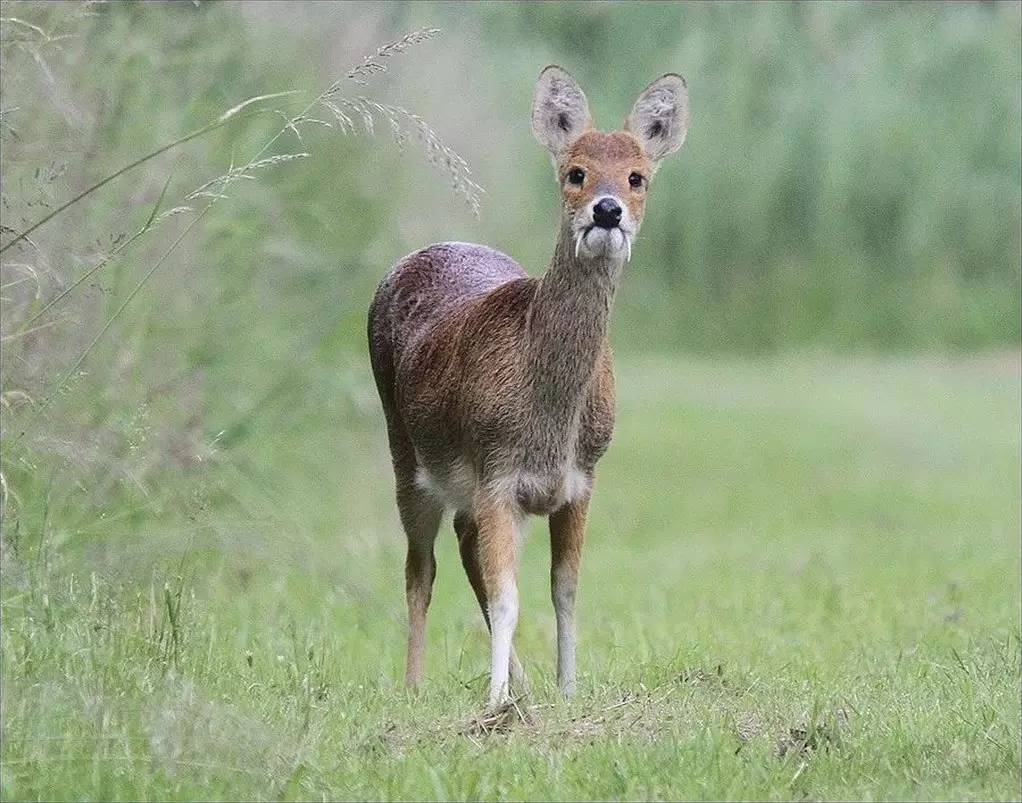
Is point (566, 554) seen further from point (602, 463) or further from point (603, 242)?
point (602, 463)

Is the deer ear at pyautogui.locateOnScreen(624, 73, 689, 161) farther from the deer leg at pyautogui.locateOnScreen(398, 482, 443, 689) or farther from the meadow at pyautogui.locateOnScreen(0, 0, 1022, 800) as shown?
the deer leg at pyautogui.locateOnScreen(398, 482, 443, 689)

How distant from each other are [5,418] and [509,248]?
9.34 m

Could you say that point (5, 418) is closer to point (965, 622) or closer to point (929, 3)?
Result: point (965, 622)

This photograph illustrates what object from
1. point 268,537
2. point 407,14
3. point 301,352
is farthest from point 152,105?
point 407,14

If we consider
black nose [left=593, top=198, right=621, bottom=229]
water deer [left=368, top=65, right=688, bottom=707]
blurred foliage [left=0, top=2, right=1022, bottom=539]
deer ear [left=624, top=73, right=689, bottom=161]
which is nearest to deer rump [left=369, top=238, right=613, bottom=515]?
water deer [left=368, top=65, right=688, bottom=707]

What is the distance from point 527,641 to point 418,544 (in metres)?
1.58

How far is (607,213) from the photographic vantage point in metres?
6.28

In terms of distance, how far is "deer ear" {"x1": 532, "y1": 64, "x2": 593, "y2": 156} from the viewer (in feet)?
22.1

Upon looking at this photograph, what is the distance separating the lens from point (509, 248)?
15.5 m

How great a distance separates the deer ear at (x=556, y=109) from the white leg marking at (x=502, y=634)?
4.56ft

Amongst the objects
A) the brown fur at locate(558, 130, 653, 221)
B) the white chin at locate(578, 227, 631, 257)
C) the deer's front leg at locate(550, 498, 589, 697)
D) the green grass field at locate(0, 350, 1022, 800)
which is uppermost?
the brown fur at locate(558, 130, 653, 221)

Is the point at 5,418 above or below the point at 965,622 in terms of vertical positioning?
above

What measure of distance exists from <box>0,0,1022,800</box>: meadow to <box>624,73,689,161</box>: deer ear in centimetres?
76

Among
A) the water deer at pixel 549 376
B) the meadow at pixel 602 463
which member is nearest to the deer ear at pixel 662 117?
the water deer at pixel 549 376
